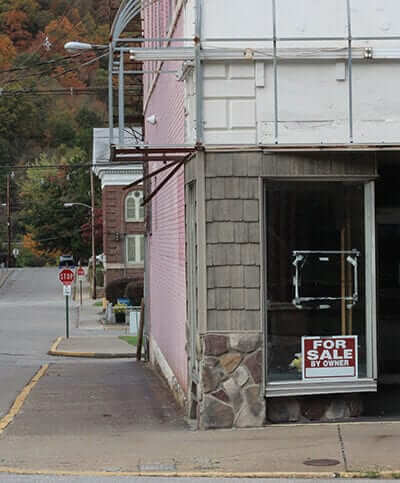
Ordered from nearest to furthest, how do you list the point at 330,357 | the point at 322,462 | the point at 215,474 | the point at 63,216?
the point at 215,474 → the point at 322,462 → the point at 330,357 → the point at 63,216

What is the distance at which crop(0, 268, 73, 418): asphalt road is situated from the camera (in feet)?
70.2

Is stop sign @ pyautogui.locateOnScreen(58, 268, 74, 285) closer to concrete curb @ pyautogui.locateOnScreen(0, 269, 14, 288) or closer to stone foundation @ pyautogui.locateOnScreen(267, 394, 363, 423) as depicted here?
stone foundation @ pyautogui.locateOnScreen(267, 394, 363, 423)

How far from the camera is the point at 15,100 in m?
106

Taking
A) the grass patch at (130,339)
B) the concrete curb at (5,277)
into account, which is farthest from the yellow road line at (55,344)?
the concrete curb at (5,277)

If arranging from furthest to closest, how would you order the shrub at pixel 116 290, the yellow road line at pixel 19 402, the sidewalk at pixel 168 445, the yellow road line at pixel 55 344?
the shrub at pixel 116 290 → the yellow road line at pixel 55 344 → the yellow road line at pixel 19 402 → the sidewalk at pixel 168 445

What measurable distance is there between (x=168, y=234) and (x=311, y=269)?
5776 millimetres

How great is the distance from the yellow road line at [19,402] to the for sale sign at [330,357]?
3637 millimetres

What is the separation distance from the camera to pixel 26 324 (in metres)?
46.0

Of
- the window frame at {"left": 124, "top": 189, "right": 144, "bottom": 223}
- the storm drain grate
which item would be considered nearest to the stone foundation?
the storm drain grate

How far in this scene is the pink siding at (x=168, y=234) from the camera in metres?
14.2

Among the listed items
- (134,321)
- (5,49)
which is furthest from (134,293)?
(5,49)

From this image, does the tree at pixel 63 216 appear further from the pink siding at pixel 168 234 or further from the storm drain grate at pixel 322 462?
the storm drain grate at pixel 322 462

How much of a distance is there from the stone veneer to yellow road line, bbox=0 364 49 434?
2.55 m

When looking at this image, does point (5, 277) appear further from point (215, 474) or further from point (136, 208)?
point (215, 474)
